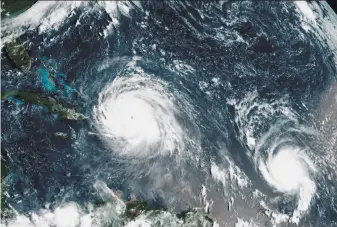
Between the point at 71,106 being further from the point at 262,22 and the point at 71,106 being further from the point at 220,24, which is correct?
the point at 262,22

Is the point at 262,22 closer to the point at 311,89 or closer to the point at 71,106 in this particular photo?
the point at 311,89

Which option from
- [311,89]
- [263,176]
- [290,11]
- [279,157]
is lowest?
[263,176]

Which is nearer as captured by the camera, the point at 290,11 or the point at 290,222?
the point at 290,222

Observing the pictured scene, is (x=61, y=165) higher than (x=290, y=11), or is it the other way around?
(x=290, y=11)

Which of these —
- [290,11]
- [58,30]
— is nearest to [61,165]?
[58,30]

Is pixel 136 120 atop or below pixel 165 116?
below

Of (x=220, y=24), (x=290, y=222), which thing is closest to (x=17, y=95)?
(x=220, y=24)
